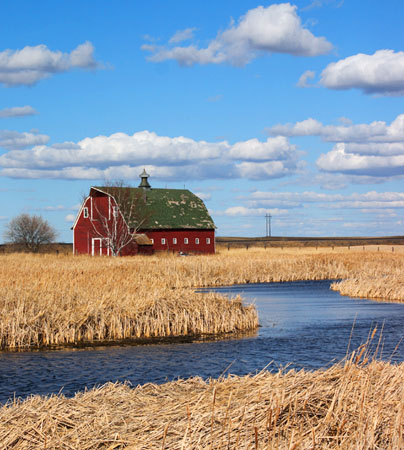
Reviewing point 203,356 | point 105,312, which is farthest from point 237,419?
point 105,312

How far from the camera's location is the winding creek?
13352mm

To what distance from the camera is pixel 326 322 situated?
22.3 metres

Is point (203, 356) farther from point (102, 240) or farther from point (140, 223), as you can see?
point (102, 240)

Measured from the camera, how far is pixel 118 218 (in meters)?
58.3

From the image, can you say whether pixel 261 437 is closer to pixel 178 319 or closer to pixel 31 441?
pixel 31 441

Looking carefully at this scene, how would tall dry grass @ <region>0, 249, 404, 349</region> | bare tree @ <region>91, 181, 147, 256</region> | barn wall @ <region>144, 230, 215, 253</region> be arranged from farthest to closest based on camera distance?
barn wall @ <region>144, 230, 215, 253</region>
bare tree @ <region>91, 181, 147, 256</region>
tall dry grass @ <region>0, 249, 404, 349</region>

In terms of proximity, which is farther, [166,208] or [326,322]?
[166,208]

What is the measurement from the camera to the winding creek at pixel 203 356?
526 inches

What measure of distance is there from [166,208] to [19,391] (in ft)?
176

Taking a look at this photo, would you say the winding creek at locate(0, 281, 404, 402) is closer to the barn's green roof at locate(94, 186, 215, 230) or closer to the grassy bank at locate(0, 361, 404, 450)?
the grassy bank at locate(0, 361, 404, 450)

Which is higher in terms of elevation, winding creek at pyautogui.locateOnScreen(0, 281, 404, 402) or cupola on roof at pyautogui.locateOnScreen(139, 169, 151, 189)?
cupola on roof at pyautogui.locateOnScreen(139, 169, 151, 189)

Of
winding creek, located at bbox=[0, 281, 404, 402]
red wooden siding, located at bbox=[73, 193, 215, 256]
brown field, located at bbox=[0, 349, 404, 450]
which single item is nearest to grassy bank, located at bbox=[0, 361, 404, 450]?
brown field, located at bbox=[0, 349, 404, 450]

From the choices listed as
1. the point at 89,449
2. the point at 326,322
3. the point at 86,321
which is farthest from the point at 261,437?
the point at 326,322

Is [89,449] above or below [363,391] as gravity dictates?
below
